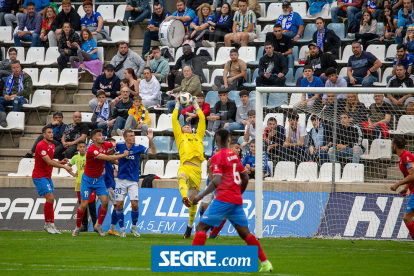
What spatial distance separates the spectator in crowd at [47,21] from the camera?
19.3m

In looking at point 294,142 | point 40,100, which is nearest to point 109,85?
point 40,100

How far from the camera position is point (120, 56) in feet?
57.7

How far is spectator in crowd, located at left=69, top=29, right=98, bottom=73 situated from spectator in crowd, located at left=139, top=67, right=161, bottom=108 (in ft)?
8.78

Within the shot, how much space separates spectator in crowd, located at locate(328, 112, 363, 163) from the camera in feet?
40.2

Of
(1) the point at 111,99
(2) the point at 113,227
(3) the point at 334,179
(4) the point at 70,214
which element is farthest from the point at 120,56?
(3) the point at 334,179

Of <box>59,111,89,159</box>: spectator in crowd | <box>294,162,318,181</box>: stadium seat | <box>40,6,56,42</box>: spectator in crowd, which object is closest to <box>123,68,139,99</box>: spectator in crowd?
<box>59,111,89,159</box>: spectator in crowd

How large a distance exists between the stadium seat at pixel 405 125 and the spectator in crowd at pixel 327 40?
4.23m

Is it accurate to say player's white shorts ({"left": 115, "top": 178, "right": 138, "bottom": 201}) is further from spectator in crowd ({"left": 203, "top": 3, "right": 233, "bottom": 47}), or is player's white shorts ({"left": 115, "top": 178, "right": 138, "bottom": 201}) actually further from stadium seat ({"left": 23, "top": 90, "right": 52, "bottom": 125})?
spectator in crowd ({"left": 203, "top": 3, "right": 233, "bottom": 47})

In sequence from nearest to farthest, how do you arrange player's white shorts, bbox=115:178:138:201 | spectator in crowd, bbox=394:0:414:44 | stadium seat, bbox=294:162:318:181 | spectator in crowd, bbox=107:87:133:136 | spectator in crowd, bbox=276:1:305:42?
1. player's white shorts, bbox=115:178:138:201
2. stadium seat, bbox=294:162:318:181
3. spectator in crowd, bbox=394:0:414:44
4. spectator in crowd, bbox=107:87:133:136
5. spectator in crowd, bbox=276:1:305:42

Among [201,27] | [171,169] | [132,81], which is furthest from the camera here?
[201,27]

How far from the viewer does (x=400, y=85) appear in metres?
13.9

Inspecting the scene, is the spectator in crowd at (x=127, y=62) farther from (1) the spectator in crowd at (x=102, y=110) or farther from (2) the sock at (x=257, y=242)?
(2) the sock at (x=257, y=242)

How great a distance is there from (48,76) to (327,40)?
890 cm

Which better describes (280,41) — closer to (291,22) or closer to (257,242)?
(291,22)
